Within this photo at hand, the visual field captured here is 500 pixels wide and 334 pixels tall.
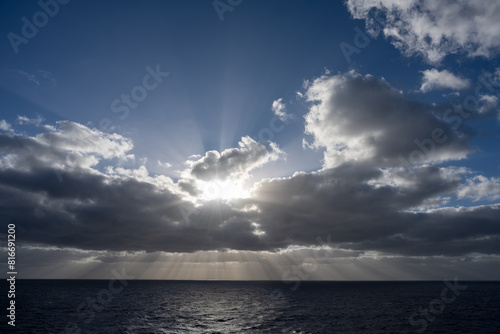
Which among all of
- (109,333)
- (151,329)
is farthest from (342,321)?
(109,333)

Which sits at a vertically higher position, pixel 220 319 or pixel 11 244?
pixel 11 244

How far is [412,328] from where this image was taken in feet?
206

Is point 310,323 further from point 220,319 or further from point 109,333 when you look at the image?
point 109,333

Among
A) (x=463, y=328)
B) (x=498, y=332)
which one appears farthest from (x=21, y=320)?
(x=498, y=332)

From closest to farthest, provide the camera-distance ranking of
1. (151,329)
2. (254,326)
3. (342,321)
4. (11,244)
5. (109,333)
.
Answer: (11,244)
(109,333)
(151,329)
(254,326)
(342,321)

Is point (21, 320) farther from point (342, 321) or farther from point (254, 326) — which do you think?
point (342, 321)

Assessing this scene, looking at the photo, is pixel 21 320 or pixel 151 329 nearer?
pixel 151 329

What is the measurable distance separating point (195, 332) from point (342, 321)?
34884 mm

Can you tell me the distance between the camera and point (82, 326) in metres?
61.9

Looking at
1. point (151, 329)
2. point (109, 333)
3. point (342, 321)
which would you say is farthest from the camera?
point (342, 321)

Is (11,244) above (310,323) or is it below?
above

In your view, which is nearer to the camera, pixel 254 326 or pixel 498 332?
pixel 498 332

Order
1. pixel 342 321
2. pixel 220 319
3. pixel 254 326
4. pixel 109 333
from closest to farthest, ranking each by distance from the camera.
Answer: pixel 109 333
pixel 254 326
pixel 342 321
pixel 220 319

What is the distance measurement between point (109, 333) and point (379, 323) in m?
58.0
